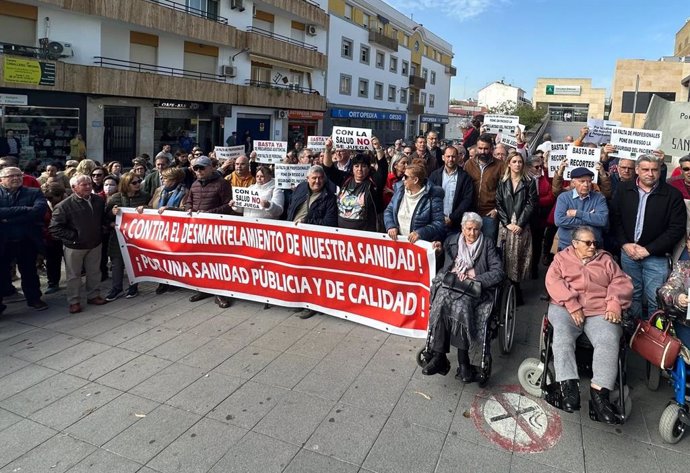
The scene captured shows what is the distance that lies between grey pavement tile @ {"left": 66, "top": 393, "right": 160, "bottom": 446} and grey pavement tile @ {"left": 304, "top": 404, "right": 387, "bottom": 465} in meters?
1.44

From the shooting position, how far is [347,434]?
370 cm

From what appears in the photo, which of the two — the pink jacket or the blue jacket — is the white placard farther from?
the pink jacket

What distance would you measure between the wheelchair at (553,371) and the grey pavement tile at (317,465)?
5.37 feet

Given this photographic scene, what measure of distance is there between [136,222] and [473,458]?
5.55 m

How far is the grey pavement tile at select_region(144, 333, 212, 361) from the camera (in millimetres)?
5051

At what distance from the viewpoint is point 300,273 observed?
19.9 ft

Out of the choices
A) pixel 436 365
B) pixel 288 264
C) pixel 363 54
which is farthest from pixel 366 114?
pixel 436 365

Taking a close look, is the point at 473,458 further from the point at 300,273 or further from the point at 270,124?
the point at 270,124

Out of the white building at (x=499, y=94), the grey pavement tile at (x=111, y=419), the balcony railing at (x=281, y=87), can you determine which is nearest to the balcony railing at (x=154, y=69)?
the balcony railing at (x=281, y=87)

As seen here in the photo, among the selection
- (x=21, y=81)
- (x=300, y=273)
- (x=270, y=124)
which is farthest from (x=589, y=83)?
(x=300, y=273)

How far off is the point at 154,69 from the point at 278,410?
22229 millimetres

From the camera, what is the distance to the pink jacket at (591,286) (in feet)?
13.1

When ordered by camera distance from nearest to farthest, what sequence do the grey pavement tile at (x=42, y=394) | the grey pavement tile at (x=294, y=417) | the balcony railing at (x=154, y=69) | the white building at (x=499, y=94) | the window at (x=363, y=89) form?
the grey pavement tile at (x=294, y=417) → the grey pavement tile at (x=42, y=394) → the balcony railing at (x=154, y=69) → the window at (x=363, y=89) → the white building at (x=499, y=94)

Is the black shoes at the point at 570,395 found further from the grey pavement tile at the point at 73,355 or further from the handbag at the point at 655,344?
the grey pavement tile at the point at 73,355
